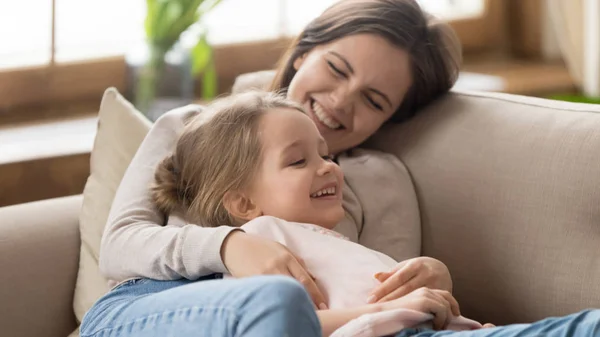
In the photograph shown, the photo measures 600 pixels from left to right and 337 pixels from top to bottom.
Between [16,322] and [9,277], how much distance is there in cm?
8

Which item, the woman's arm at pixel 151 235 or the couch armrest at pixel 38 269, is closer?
the woman's arm at pixel 151 235

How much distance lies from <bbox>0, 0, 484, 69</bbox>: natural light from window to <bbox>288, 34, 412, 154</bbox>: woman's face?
52 centimetres

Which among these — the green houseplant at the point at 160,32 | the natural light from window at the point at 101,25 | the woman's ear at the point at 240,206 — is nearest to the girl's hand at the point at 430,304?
the woman's ear at the point at 240,206

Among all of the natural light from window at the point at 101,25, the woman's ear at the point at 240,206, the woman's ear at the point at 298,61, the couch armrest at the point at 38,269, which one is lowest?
the couch armrest at the point at 38,269

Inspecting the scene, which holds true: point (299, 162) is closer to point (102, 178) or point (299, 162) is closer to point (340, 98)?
point (340, 98)

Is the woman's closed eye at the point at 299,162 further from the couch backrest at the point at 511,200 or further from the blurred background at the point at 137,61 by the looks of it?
the blurred background at the point at 137,61

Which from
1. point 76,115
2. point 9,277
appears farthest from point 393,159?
point 76,115

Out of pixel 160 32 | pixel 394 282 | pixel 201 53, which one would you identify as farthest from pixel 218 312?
pixel 201 53

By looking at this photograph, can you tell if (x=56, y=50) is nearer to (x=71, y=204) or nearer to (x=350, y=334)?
(x=71, y=204)

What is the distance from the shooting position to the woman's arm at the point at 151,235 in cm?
168

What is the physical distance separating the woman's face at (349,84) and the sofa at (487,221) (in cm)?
11

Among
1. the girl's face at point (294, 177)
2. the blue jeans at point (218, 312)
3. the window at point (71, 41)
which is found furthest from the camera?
the window at point (71, 41)

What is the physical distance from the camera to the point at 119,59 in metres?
2.94

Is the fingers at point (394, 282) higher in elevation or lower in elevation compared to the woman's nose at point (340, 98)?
lower
